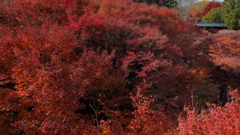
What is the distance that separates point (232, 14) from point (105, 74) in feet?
144

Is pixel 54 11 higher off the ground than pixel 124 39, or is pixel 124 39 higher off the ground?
pixel 54 11

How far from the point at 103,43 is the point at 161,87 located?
24.3 feet

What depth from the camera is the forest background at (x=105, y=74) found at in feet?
22.3

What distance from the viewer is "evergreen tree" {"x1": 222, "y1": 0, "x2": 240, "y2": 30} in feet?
124

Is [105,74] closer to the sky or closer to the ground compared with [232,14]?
closer to the ground

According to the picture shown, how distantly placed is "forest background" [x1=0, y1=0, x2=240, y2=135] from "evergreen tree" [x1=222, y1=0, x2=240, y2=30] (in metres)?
11.9

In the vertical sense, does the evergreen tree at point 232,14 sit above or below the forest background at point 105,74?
above

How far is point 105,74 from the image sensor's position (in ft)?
34.1

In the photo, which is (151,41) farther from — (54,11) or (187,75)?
(54,11)

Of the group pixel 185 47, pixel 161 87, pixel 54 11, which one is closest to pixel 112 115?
pixel 161 87

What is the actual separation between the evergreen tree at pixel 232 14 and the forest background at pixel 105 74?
1188 cm

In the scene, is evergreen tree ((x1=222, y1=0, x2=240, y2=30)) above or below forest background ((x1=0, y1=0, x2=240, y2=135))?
above

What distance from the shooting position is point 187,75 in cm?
1709

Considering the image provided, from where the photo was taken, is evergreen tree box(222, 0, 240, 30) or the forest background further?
evergreen tree box(222, 0, 240, 30)
